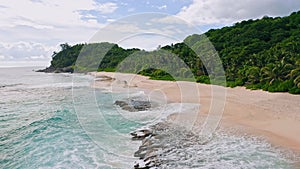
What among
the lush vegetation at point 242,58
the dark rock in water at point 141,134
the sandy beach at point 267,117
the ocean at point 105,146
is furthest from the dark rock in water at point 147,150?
the lush vegetation at point 242,58

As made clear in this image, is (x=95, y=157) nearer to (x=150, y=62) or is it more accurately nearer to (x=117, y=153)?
(x=117, y=153)

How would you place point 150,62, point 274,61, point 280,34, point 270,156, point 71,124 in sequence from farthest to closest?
point 150,62, point 280,34, point 274,61, point 71,124, point 270,156

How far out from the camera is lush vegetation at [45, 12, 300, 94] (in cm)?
2438

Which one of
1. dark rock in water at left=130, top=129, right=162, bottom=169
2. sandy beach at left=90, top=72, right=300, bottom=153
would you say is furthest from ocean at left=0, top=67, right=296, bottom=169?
sandy beach at left=90, top=72, right=300, bottom=153

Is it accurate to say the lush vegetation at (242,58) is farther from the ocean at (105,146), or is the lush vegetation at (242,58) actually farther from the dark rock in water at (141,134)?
the dark rock in water at (141,134)

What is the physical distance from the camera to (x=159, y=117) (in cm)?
1534

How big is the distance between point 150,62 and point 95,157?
44.7 metres

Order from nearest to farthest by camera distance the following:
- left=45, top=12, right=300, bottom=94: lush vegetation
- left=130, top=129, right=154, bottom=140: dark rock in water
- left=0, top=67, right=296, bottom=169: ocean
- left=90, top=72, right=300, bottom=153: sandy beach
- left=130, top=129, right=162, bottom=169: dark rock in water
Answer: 1. left=130, top=129, right=162, bottom=169: dark rock in water
2. left=0, top=67, right=296, bottom=169: ocean
3. left=90, top=72, right=300, bottom=153: sandy beach
4. left=130, top=129, right=154, bottom=140: dark rock in water
5. left=45, top=12, right=300, bottom=94: lush vegetation

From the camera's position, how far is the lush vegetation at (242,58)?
80.0 feet

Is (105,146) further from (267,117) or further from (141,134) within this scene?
(267,117)

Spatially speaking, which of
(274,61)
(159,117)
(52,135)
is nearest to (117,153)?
(52,135)

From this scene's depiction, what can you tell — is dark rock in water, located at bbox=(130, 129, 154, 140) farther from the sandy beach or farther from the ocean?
the sandy beach

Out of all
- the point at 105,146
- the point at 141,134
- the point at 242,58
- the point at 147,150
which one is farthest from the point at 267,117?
the point at 242,58

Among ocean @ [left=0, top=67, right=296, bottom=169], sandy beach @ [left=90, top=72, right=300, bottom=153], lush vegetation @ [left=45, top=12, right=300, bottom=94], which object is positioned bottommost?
ocean @ [left=0, top=67, right=296, bottom=169]
